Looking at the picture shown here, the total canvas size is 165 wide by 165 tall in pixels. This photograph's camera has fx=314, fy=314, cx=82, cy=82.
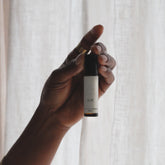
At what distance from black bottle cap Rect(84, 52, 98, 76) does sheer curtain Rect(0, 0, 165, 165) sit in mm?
106

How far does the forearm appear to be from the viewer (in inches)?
33.6

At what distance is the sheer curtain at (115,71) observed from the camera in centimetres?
76

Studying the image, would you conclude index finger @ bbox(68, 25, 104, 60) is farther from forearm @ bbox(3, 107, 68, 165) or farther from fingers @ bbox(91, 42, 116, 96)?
forearm @ bbox(3, 107, 68, 165)

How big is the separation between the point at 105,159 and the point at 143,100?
206 mm

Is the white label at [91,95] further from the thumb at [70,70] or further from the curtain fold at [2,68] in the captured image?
the curtain fold at [2,68]

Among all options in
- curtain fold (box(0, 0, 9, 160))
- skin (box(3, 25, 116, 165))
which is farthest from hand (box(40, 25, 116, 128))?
curtain fold (box(0, 0, 9, 160))

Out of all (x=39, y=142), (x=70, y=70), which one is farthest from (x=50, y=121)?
(x=70, y=70)

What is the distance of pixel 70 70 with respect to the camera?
29.7 inches

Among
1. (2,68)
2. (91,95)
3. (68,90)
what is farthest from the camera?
(2,68)

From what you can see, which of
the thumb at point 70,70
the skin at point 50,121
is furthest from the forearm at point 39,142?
the thumb at point 70,70

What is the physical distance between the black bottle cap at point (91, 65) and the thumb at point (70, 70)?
2cm

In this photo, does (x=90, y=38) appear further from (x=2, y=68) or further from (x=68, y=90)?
(x=2, y=68)

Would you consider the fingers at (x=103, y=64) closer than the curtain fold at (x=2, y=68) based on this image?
Yes

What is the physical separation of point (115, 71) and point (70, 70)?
6.1 inches
